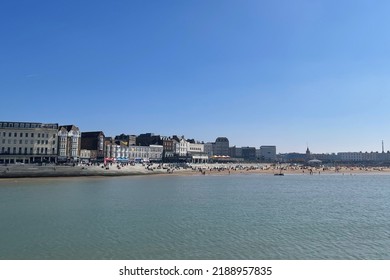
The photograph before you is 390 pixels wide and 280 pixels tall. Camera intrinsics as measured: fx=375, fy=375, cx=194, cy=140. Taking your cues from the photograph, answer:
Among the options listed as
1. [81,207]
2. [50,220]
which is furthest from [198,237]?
[81,207]

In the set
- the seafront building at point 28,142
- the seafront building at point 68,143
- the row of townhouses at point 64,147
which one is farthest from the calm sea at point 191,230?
the seafront building at point 68,143

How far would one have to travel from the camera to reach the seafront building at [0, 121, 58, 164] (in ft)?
334

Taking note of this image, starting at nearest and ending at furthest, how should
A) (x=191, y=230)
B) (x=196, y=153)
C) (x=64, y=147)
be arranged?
(x=191, y=230)
(x=64, y=147)
(x=196, y=153)

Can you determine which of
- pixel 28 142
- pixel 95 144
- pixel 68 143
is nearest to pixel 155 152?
pixel 95 144

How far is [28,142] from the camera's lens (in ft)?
345

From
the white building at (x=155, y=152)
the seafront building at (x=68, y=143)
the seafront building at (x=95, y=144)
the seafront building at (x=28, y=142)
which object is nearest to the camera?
the seafront building at (x=28, y=142)

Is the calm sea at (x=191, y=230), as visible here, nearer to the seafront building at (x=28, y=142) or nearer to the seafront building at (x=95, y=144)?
the seafront building at (x=28, y=142)

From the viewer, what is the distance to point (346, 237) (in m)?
23.4

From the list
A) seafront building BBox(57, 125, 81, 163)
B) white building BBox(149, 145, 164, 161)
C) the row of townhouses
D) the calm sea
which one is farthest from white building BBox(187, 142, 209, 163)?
the calm sea

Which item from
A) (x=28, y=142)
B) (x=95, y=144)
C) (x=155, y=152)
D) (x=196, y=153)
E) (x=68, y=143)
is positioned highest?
(x=95, y=144)

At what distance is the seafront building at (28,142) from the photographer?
101875 mm

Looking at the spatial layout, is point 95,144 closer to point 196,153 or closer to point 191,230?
point 196,153
